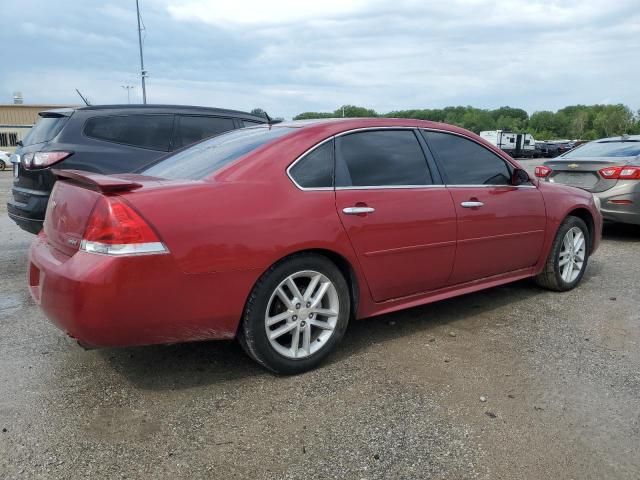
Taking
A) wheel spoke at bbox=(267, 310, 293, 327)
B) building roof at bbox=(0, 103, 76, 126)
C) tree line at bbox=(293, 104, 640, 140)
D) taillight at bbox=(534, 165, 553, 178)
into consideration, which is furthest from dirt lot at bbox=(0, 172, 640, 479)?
tree line at bbox=(293, 104, 640, 140)

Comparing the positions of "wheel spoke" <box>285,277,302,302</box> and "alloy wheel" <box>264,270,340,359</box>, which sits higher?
"wheel spoke" <box>285,277,302,302</box>

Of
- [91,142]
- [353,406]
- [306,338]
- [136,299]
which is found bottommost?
[353,406]

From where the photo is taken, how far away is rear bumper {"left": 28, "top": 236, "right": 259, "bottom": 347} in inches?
107

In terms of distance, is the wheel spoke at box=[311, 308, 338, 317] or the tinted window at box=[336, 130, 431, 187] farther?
the tinted window at box=[336, 130, 431, 187]

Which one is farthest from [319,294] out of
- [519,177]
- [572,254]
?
[572,254]

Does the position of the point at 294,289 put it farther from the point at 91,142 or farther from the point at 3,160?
the point at 3,160

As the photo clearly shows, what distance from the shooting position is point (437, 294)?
407cm

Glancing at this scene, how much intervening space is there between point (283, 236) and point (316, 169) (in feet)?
1.82

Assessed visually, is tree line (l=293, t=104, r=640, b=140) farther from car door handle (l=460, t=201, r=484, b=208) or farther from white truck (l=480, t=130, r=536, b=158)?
car door handle (l=460, t=201, r=484, b=208)

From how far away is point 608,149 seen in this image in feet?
26.7

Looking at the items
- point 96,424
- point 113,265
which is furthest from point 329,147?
point 96,424

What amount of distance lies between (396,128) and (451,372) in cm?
170

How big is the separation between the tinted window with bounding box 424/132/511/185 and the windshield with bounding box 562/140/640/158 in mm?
4200

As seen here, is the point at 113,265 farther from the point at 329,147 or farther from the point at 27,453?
the point at 329,147
